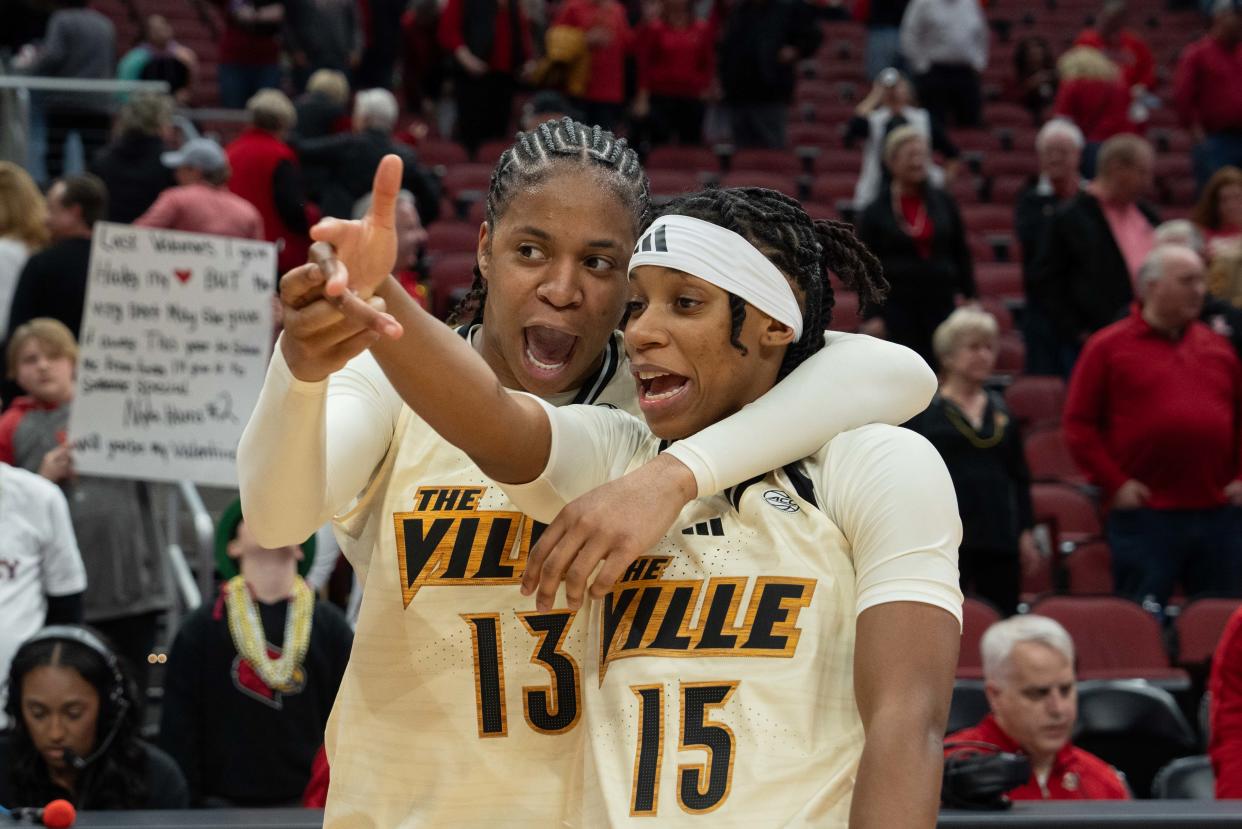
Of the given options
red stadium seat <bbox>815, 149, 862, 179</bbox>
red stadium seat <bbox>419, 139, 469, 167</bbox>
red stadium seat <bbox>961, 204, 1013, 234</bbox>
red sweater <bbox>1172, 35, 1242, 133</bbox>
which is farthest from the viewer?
red stadium seat <bbox>815, 149, 862, 179</bbox>

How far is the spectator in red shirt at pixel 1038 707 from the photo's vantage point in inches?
187

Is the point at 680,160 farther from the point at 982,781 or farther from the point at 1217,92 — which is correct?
the point at 982,781

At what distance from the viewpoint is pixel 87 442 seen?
238 inches

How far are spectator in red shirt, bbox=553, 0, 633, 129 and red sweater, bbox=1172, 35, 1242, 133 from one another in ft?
11.6

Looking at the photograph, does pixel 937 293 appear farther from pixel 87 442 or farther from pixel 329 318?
pixel 329 318

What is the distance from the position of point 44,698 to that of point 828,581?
10.7 ft

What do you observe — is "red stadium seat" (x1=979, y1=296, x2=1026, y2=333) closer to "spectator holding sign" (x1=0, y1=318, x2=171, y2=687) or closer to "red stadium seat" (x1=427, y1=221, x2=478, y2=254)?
"red stadium seat" (x1=427, y1=221, x2=478, y2=254)

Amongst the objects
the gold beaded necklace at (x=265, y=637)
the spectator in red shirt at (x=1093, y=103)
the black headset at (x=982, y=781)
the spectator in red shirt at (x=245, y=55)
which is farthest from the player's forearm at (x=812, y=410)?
the spectator in red shirt at (x=1093, y=103)

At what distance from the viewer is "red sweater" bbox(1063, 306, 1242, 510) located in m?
7.02

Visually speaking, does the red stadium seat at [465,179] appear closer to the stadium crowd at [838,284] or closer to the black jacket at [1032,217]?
the stadium crowd at [838,284]

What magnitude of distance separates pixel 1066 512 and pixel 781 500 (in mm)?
5780

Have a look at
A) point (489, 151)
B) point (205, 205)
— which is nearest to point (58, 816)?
point (205, 205)

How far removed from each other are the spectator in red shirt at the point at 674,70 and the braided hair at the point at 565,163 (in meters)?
9.04

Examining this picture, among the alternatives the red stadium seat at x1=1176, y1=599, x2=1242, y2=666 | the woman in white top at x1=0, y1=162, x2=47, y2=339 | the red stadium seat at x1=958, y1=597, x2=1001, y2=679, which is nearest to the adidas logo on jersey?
the red stadium seat at x1=958, y1=597, x2=1001, y2=679
